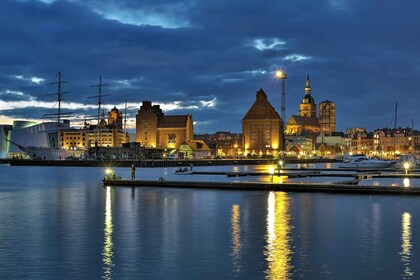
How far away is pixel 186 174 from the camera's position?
303ft

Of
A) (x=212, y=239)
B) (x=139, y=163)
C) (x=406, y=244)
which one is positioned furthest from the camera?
(x=139, y=163)

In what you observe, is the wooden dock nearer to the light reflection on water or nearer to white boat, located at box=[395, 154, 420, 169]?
the light reflection on water

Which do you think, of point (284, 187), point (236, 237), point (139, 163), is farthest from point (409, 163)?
point (236, 237)

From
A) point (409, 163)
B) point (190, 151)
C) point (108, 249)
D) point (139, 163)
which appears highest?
point (190, 151)

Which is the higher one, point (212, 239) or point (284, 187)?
point (284, 187)

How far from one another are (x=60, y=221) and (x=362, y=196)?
89.5 feet

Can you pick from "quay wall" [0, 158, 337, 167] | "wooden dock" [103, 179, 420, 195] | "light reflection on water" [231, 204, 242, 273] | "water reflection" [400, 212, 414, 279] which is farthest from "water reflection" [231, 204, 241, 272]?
→ "quay wall" [0, 158, 337, 167]

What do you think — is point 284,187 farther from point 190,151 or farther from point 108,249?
point 190,151

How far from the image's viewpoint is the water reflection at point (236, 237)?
20156mm

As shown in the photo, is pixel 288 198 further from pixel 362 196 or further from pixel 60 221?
pixel 60 221

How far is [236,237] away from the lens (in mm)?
25703

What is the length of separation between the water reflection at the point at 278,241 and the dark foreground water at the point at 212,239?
40 millimetres

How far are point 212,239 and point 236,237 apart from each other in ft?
4.09

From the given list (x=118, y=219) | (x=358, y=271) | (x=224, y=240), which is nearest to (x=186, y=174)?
(x=118, y=219)
